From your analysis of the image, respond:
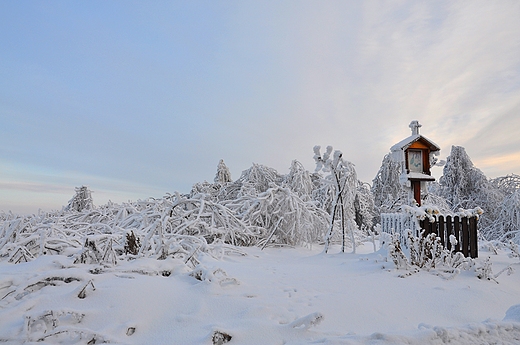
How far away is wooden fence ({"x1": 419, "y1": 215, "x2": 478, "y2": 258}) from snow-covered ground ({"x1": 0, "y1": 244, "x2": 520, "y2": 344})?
8.91 feet

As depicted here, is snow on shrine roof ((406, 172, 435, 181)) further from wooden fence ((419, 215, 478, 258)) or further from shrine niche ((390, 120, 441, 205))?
wooden fence ((419, 215, 478, 258))

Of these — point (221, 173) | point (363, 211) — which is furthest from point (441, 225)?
point (221, 173)

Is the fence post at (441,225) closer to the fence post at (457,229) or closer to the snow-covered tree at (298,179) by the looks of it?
the fence post at (457,229)

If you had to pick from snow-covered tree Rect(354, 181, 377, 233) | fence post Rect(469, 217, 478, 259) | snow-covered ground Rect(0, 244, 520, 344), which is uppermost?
snow-covered tree Rect(354, 181, 377, 233)

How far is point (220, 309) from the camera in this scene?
2424mm

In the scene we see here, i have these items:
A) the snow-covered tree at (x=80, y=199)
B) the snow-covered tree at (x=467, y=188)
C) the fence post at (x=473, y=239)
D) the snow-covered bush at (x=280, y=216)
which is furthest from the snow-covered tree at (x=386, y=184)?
the snow-covered tree at (x=80, y=199)

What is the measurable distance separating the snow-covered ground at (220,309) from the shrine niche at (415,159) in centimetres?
428

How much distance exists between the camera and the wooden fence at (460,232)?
20.8ft

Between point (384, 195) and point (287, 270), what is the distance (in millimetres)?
16675

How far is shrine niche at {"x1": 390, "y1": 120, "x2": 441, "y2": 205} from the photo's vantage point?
7750 millimetres

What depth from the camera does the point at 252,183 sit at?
36.4 ft

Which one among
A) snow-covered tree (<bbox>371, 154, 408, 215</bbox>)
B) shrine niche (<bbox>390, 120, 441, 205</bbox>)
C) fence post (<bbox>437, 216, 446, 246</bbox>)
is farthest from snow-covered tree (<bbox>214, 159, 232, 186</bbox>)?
fence post (<bbox>437, 216, 446, 246</bbox>)

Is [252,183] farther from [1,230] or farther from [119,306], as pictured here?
[119,306]

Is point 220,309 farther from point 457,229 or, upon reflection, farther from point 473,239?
point 473,239
